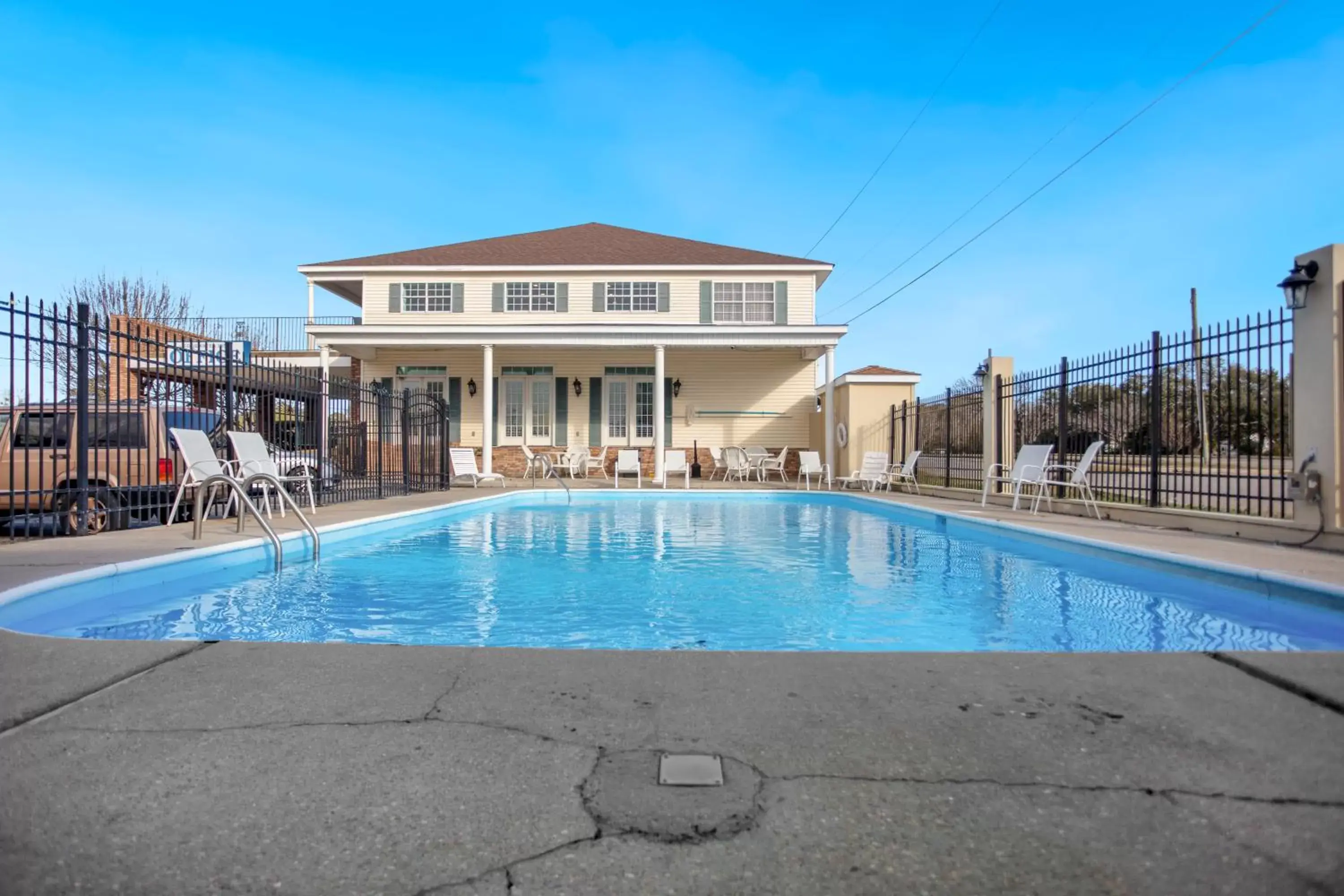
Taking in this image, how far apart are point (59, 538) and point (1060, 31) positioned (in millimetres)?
17955

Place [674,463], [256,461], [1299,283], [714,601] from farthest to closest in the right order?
[674,463] → [256,461] → [1299,283] → [714,601]

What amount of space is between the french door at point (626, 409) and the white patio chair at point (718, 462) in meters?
1.78

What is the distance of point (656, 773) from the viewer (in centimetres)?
162

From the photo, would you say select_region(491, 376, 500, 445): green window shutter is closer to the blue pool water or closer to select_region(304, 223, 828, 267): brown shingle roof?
select_region(304, 223, 828, 267): brown shingle roof

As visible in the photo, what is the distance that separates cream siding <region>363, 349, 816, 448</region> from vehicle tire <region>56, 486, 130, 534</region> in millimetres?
12555

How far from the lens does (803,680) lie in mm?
2316

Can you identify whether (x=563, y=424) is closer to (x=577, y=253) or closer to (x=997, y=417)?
(x=577, y=253)

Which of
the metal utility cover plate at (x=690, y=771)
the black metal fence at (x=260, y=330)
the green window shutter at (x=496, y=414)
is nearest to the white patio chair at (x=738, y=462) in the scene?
Answer: the green window shutter at (x=496, y=414)

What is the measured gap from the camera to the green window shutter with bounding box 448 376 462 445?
19250 millimetres

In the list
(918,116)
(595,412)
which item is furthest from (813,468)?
(918,116)

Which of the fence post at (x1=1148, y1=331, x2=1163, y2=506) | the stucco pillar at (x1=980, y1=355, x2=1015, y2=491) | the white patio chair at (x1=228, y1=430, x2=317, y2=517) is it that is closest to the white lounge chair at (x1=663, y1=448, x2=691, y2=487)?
the stucco pillar at (x1=980, y1=355, x2=1015, y2=491)

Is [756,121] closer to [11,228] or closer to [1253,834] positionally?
[11,228]

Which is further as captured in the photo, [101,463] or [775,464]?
[775,464]

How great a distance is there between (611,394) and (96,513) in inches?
536
